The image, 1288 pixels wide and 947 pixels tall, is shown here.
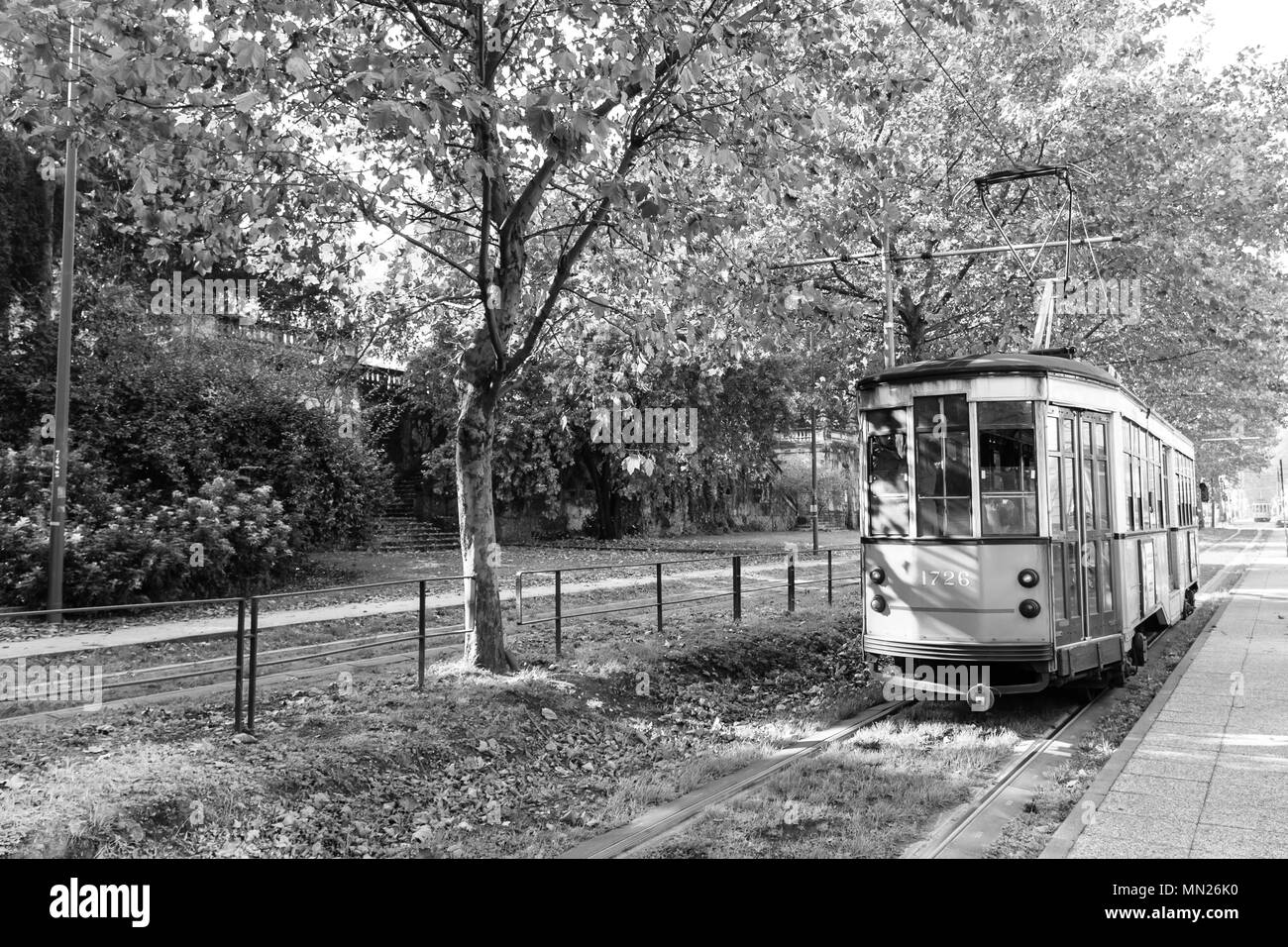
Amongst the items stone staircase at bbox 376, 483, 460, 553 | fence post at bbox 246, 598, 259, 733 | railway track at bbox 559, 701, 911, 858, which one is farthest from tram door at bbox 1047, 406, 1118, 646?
stone staircase at bbox 376, 483, 460, 553

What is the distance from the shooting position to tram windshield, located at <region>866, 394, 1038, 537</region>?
848 centimetres

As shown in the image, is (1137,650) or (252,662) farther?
(1137,650)

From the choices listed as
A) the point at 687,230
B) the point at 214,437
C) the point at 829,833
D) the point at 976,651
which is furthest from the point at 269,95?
the point at 214,437

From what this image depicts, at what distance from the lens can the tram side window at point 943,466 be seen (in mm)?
8609

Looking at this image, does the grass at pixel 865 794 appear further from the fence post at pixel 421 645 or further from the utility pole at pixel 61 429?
the utility pole at pixel 61 429

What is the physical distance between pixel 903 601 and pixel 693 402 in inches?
727

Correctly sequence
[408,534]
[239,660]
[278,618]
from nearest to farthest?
[239,660]
[278,618]
[408,534]

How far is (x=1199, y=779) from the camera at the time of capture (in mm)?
6453

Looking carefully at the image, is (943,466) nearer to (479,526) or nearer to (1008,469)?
(1008,469)

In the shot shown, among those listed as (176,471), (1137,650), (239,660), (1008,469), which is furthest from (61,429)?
(1137,650)

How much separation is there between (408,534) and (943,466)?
17.6 m

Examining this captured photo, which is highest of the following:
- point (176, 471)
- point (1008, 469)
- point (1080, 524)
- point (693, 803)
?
point (176, 471)

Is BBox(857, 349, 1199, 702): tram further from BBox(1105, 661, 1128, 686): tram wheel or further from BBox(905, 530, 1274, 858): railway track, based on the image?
BBox(905, 530, 1274, 858): railway track

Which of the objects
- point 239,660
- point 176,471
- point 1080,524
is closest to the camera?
point 239,660
